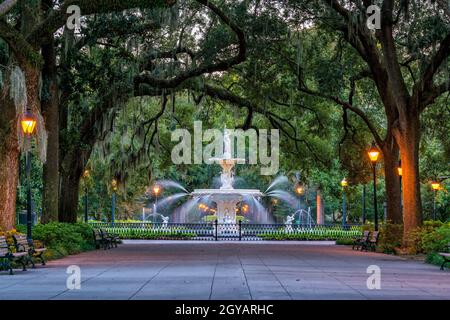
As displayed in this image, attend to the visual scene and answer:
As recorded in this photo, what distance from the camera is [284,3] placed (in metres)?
28.9

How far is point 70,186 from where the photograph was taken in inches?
1249

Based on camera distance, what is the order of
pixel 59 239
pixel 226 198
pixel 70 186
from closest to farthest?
pixel 59 239, pixel 70 186, pixel 226 198

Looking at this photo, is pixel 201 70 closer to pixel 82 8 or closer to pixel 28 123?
pixel 82 8

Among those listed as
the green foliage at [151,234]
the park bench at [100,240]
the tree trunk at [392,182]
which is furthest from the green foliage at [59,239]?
the green foliage at [151,234]

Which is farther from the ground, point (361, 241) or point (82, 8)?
point (82, 8)

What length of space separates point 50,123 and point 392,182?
1308 cm

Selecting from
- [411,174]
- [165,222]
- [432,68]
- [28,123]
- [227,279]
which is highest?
[432,68]

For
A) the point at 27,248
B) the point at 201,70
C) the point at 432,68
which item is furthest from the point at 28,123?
the point at 432,68

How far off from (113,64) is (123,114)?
15.3ft

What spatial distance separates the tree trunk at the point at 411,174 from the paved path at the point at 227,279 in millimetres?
3244

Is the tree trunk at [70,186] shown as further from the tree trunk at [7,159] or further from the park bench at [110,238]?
the tree trunk at [7,159]

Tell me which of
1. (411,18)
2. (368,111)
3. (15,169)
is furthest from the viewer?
(368,111)
